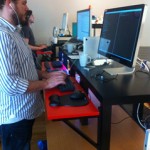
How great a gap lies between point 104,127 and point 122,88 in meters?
0.24

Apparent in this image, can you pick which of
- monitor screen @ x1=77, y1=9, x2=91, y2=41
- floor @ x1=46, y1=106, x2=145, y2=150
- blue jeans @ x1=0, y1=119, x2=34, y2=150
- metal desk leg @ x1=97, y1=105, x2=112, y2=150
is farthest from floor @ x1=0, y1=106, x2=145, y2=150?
monitor screen @ x1=77, y1=9, x2=91, y2=41

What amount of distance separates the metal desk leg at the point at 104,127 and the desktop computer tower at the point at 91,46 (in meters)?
0.93

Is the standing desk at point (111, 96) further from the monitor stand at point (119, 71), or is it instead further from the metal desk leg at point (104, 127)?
the monitor stand at point (119, 71)

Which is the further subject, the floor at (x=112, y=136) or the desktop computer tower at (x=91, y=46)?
the desktop computer tower at (x=91, y=46)

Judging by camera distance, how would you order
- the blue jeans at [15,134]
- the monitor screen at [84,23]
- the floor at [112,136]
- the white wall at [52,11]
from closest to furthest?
the blue jeans at [15,134]
the floor at [112,136]
the monitor screen at [84,23]
the white wall at [52,11]

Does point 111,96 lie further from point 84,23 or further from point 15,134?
point 84,23

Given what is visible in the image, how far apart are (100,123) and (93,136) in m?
0.82

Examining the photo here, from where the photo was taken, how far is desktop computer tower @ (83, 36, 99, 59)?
1.86m

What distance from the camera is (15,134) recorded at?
1.24m

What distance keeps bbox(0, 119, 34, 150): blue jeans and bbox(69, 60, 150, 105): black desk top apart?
1.57ft

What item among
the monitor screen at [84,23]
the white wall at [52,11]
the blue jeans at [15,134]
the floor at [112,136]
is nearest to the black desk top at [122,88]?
the blue jeans at [15,134]

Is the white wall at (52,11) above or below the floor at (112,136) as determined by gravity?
above

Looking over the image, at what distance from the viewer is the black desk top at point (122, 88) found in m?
1.02

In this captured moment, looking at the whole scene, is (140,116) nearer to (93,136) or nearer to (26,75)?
(93,136)
